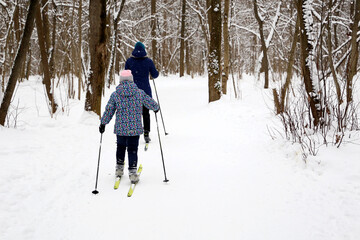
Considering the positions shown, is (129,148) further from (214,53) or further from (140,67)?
(214,53)

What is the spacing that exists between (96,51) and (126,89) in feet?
13.0

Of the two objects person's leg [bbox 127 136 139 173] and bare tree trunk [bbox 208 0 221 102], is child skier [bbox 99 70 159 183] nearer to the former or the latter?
person's leg [bbox 127 136 139 173]

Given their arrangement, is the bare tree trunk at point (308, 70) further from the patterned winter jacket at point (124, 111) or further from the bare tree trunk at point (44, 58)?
the bare tree trunk at point (44, 58)

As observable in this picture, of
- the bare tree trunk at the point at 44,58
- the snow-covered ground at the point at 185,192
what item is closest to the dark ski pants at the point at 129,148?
the snow-covered ground at the point at 185,192

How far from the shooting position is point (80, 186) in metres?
3.62

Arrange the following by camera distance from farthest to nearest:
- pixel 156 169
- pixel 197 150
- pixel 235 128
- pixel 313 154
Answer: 1. pixel 235 128
2. pixel 197 150
3. pixel 156 169
4. pixel 313 154

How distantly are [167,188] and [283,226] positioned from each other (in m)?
1.59

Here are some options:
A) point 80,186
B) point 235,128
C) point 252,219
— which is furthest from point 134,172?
point 235,128

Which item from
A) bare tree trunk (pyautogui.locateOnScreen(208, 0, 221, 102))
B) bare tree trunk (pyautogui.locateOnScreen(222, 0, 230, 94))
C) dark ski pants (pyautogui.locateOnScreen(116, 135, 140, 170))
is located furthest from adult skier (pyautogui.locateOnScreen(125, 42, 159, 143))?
bare tree trunk (pyautogui.locateOnScreen(222, 0, 230, 94))

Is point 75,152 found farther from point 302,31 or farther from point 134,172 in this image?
point 302,31

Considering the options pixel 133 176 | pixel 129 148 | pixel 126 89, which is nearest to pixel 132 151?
pixel 129 148

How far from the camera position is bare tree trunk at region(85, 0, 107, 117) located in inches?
271

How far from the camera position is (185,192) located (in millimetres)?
3438

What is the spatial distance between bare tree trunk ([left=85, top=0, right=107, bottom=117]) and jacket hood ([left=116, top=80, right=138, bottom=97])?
12.5 ft
